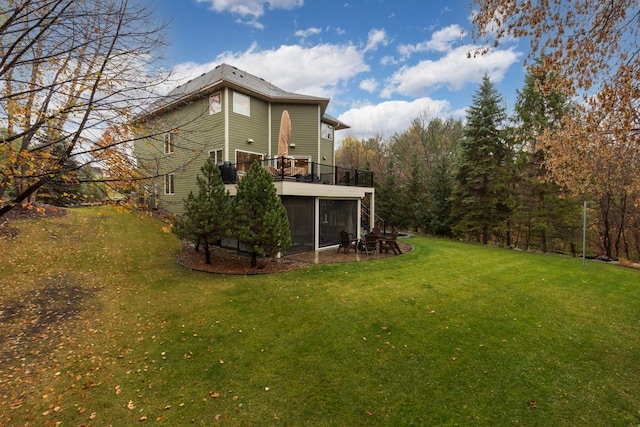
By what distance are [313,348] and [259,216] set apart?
4.85 meters

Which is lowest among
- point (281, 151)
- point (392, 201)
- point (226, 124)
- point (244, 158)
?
point (392, 201)

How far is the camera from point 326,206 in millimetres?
12523

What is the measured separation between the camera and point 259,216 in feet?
28.3

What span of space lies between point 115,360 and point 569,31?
8.89 metres

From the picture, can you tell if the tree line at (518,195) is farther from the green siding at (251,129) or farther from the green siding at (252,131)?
the green siding at (251,129)

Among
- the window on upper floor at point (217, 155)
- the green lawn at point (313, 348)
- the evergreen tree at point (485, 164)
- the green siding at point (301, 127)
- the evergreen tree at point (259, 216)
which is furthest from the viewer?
the evergreen tree at point (485, 164)

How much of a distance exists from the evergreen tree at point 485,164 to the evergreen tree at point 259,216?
1311 centimetres

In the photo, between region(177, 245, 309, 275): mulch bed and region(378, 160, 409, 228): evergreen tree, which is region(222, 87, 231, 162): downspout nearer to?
region(177, 245, 309, 275): mulch bed

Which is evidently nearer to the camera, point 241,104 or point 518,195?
point 241,104

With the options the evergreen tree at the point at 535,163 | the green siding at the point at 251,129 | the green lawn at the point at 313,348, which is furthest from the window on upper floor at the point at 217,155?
the evergreen tree at the point at 535,163

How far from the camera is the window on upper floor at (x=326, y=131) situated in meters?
17.0

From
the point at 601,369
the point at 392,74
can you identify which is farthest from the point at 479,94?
the point at 601,369

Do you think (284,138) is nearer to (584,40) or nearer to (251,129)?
(251,129)

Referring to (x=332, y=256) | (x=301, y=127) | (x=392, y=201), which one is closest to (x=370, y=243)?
(x=332, y=256)
